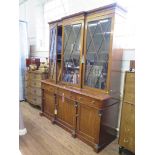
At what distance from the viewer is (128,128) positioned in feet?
6.81

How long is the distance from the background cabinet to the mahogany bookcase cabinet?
246mm

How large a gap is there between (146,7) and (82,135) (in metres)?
2.26

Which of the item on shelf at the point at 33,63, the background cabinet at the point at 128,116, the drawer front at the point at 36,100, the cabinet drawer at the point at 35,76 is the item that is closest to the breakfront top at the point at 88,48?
the background cabinet at the point at 128,116

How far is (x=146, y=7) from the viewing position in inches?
21.6

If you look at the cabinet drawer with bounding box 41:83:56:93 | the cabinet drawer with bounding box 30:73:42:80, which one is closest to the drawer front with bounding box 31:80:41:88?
the cabinet drawer with bounding box 30:73:42:80

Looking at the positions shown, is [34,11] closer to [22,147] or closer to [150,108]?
[22,147]

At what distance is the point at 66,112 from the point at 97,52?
122cm

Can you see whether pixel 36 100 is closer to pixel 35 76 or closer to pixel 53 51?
pixel 35 76

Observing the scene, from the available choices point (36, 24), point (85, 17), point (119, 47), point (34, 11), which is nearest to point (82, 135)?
point (119, 47)

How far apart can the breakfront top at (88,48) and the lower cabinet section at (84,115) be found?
217mm

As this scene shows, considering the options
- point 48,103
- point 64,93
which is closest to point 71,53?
point 64,93

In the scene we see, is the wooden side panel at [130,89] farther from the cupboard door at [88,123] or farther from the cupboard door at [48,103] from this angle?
the cupboard door at [48,103]

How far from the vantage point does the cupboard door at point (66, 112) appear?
103 inches

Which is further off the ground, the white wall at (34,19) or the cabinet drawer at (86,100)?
the white wall at (34,19)
